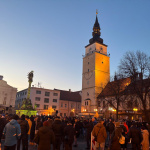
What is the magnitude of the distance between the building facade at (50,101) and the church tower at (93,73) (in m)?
8.51

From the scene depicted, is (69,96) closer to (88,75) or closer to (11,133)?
(88,75)

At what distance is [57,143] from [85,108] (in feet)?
170

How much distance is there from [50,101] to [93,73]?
1998 centimetres

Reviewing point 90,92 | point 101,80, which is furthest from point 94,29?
point 90,92

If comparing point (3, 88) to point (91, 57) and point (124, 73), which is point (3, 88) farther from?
point (124, 73)

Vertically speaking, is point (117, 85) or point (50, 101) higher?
point (117, 85)

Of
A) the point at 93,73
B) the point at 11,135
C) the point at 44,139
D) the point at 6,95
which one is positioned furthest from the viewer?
the point at 6,95

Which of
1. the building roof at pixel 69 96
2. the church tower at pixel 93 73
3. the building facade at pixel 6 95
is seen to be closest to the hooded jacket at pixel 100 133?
the church tower at pixel 93 73

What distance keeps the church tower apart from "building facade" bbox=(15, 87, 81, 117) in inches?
335

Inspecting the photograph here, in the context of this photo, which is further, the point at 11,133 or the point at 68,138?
the point at 68,138

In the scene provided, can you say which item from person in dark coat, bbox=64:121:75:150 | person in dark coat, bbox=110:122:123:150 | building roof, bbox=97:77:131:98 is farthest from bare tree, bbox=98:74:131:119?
person in dark coat, bbox=110:122:123:150

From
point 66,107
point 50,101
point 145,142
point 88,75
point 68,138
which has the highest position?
point 88,75

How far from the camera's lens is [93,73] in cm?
5897

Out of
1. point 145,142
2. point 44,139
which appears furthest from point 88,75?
point 44,139
